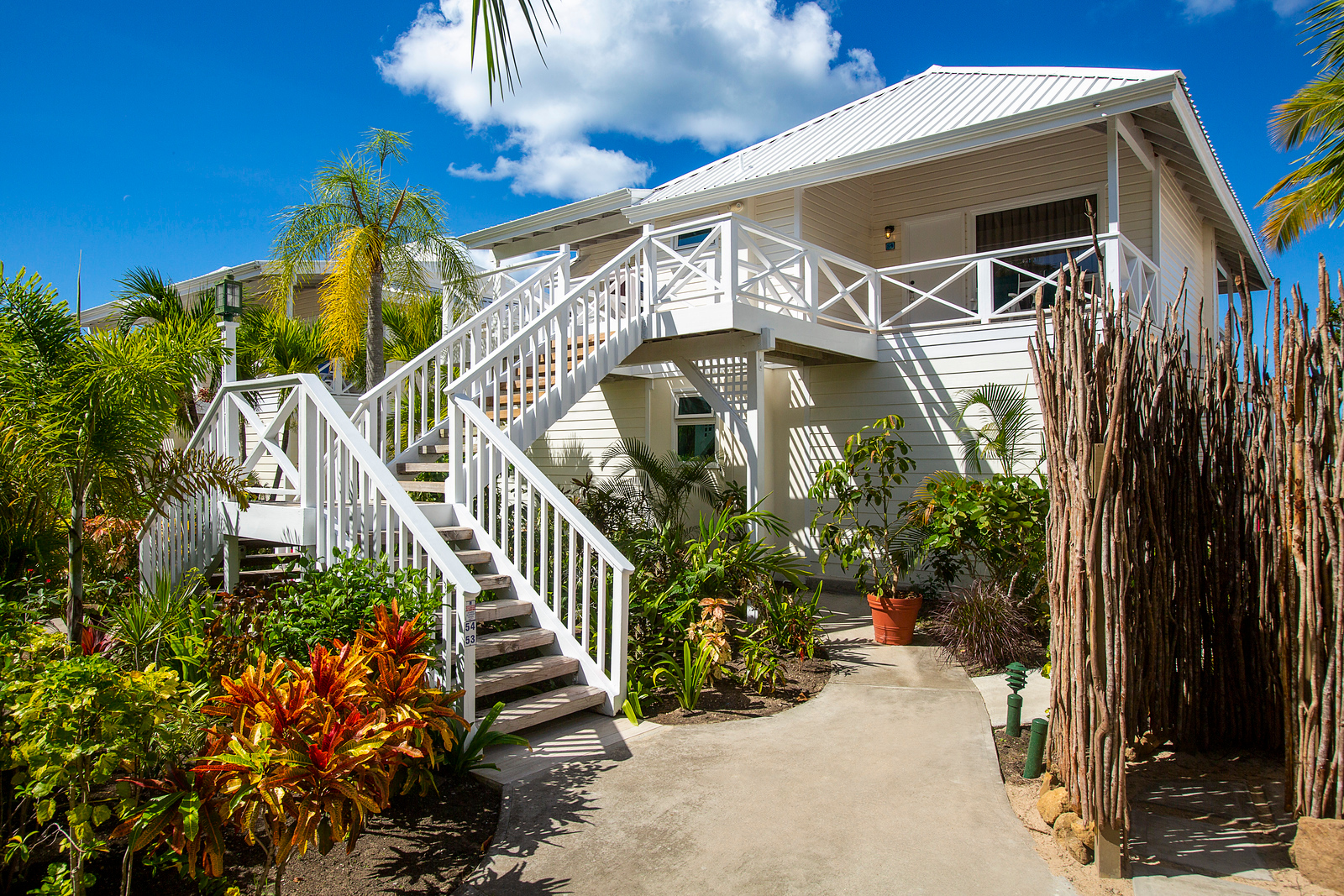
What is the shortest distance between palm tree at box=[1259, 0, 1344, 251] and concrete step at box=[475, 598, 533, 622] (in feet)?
28.2

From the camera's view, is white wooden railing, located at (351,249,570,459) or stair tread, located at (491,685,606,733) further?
white wooden railing, located at (351,249,570,459)

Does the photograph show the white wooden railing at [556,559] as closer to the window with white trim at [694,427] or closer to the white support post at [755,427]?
the white support post at [755,427]

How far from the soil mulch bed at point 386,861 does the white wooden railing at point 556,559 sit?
151cm

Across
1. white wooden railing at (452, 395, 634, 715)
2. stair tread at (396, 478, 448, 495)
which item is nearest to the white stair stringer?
white wooden railing at (452, 395, 634, 715)

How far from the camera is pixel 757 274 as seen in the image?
9.41 meters

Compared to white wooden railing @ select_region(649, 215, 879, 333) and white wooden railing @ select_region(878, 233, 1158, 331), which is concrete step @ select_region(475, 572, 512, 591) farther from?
white wooden railing @ select_region(878, 233, 1158, 331)

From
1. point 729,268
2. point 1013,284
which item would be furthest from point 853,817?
point 1013,284

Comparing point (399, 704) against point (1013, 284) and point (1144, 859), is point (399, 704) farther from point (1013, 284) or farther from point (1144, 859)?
point (1013, 284)

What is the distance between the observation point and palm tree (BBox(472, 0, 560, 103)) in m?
2.06

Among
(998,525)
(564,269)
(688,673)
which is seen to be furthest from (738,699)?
(564,269)

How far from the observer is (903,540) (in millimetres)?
8039

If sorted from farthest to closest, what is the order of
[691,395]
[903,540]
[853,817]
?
[691,395] → [903,540] → [853,817]

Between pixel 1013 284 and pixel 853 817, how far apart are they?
30.5 feet

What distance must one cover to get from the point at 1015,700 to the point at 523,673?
296 cm
